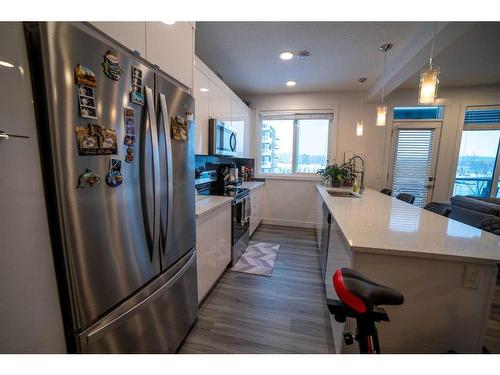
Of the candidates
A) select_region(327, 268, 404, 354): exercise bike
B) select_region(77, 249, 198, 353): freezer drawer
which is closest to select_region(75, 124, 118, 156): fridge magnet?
select_region(77, 249, 198, 353): freezer drawer

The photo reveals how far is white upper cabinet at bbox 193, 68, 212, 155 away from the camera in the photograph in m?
1.99

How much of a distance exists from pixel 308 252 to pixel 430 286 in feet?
6.91

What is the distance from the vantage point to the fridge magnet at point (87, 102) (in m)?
0.78

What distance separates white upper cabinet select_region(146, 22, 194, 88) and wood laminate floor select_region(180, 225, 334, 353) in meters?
1.91

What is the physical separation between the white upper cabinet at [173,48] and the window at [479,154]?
14.7ft

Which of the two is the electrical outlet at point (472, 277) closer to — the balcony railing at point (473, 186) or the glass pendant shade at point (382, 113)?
the glass pendant shade at point (382, 113)

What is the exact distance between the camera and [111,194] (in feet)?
2.99

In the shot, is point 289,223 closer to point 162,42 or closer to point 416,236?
point 416,236

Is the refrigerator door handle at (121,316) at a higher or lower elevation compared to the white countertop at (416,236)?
lower

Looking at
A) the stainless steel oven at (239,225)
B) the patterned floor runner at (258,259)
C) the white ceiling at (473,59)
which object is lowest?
the patterned floor runner at (258,259)

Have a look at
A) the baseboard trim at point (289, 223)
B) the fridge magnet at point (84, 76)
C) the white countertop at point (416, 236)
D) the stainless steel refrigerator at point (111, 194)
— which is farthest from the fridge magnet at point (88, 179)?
the baseboard trim at point (289, 223)

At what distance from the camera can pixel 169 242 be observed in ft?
4.16

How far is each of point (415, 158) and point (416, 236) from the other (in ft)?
10.9
